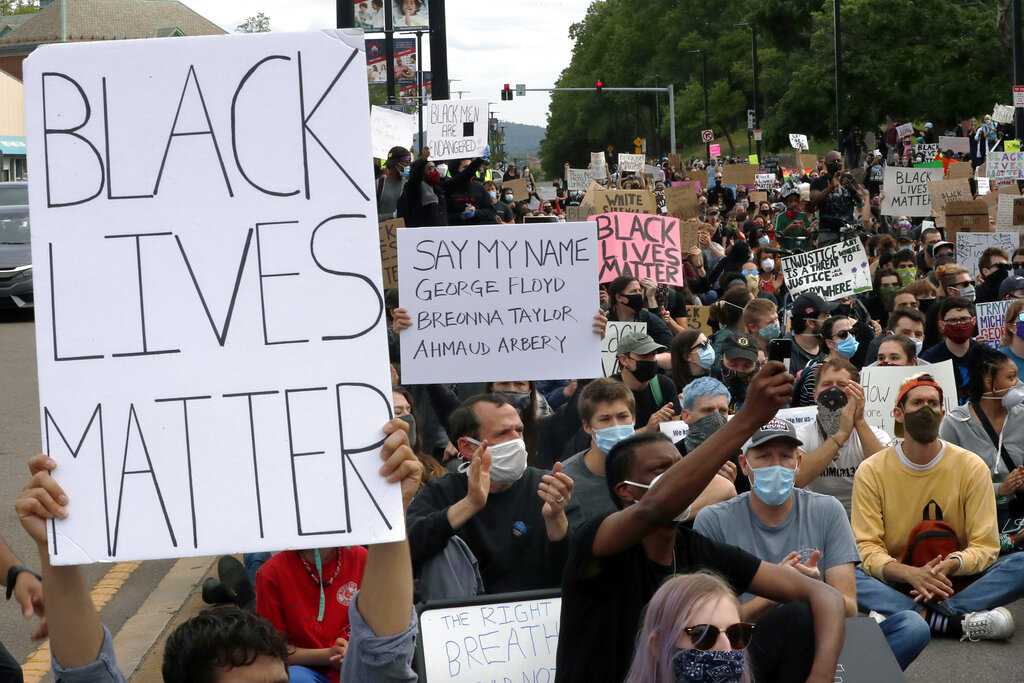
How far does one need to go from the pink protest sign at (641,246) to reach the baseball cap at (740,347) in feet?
9.14

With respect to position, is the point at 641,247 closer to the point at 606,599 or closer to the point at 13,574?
the point at 606,599

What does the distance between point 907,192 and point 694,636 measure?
1797 centimetres

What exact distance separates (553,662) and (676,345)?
416cm

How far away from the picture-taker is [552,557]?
561 centimetres

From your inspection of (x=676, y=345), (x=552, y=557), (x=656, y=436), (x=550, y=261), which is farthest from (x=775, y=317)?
(x=656, y=436)

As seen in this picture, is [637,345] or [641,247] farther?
[641,247]

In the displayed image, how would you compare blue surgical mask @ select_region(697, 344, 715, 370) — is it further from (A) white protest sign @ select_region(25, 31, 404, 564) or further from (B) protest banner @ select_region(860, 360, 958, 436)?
(A) white protest sign @ select_region(25, 31, 404, 564)

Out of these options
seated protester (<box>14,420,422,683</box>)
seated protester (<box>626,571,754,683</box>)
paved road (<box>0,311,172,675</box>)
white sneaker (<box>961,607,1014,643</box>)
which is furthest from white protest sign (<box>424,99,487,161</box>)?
seated protester (<box>14,420,422,683</box>)

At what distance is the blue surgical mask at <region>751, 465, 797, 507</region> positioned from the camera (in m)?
5.87

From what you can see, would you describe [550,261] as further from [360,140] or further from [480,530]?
[360,140]

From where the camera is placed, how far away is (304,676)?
5.31 meters

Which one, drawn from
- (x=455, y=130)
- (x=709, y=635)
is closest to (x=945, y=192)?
(x=455, y=130)

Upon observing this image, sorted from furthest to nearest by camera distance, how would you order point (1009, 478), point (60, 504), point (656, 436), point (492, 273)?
point (492, 273) < point (1009, 478) < point (656, 436) < point (60, 504)

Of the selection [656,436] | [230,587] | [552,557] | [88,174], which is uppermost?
[88,174]
